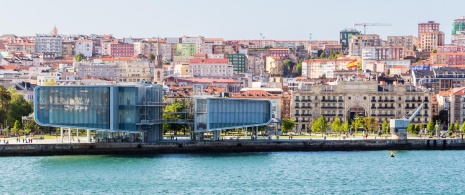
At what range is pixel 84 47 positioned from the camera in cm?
17800

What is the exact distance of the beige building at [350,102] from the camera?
87188 mm

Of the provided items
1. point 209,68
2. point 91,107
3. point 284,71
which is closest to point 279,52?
point 284,71

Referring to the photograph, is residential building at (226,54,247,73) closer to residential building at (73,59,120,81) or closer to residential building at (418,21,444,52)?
residential building at (418,21,444,52)

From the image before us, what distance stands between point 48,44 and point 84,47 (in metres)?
5.29

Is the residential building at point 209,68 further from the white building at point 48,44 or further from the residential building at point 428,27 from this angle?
the residential building at point 428,27

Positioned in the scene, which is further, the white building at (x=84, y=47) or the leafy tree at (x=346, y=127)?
the white building at (x=84, y=47)

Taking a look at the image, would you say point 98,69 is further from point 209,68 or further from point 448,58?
point 448,58

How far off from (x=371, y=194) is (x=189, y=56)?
124790 mm

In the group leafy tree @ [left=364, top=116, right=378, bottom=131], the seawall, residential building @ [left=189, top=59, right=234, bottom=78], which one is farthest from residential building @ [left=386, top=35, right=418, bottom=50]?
the seawall

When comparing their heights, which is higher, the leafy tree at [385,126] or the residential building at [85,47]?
the residential building at [85,47]

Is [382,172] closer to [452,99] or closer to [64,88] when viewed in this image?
[64,88]

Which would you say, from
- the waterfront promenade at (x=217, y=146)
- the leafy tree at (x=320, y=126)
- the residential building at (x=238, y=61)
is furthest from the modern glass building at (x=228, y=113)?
the residential building at (x=238, y=61)

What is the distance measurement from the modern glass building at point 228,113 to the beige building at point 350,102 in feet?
69.4

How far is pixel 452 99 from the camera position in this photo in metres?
91.4
